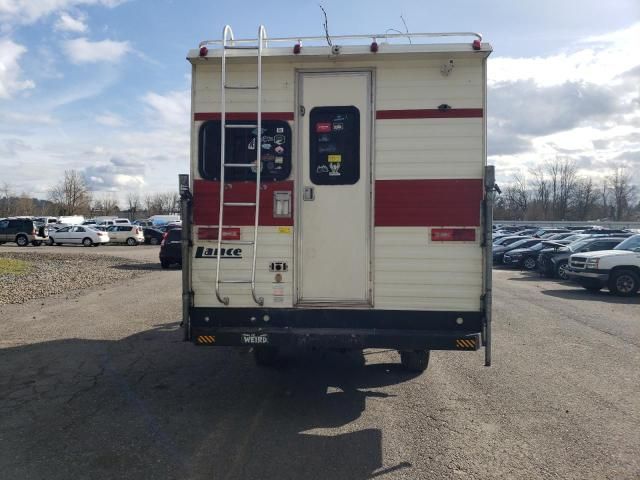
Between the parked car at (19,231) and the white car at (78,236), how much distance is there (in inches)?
51.0

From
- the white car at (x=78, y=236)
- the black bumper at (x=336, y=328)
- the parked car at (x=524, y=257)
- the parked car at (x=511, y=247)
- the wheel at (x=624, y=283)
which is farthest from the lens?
the white car at (x=78, y=236)

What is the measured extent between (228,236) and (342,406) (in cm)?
206

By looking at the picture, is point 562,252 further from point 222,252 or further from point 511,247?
point 222,252

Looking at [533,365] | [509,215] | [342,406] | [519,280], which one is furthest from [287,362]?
[509,215]

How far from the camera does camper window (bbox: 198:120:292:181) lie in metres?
5.31

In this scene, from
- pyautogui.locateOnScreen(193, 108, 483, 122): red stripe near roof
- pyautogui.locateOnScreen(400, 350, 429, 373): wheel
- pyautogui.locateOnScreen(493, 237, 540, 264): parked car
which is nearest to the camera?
pyautogui.locateOnScreen(193, 108, 483, 122): red stripe near roof

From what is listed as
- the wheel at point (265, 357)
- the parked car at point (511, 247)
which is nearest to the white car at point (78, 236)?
the parked car at point (511, 247)

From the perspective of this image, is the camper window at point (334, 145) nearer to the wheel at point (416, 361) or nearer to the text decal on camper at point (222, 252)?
the text decal on camper at point (222, 252)

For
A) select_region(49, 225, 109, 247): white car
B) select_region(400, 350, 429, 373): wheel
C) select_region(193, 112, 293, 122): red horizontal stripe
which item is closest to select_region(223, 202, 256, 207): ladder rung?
select_region(193, 112, 293, 122): red horizontal stripe

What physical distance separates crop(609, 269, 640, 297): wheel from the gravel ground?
47.8 ft

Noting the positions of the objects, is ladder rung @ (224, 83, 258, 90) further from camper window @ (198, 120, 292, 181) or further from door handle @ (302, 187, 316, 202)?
door handle @ (302, 187, 316, 202)

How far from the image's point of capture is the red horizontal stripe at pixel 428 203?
513 cm

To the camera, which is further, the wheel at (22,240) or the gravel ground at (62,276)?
the wheel at (22,240)

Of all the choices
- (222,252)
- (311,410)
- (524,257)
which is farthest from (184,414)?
(524,257)
